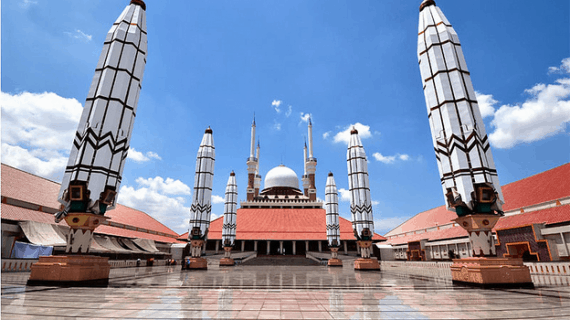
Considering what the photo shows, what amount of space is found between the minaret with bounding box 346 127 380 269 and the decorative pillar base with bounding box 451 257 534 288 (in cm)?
1117

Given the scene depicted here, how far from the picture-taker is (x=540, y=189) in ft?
72.4

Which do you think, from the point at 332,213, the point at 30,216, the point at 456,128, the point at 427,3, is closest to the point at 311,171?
the point at 332,213

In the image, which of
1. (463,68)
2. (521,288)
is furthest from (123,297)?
(463,68)

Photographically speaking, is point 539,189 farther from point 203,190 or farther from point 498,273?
point 203,190

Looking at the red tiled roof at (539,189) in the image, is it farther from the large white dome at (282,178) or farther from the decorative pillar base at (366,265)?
the large white dome at (282,178)

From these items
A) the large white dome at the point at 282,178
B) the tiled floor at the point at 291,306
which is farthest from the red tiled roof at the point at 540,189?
the large white dome at the point at 282,178

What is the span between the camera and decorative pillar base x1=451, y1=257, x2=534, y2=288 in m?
8.95

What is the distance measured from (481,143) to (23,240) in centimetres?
2572

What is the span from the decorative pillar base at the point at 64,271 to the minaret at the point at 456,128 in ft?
45.7

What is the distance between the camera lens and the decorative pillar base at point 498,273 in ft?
29.3

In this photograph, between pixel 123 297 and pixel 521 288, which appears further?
pixel 521 288

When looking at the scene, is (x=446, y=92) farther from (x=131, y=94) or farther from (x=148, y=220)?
(x=148, y=220)

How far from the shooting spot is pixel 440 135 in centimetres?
1166

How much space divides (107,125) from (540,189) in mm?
30028
